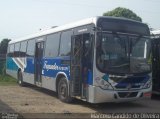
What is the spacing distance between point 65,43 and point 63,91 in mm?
1933

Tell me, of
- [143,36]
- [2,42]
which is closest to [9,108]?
[143,36]

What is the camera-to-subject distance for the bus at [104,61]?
1125cm

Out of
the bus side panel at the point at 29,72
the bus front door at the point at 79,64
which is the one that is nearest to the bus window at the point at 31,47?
the bus side panel at the point at 29,72

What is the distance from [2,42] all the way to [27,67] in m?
38.2

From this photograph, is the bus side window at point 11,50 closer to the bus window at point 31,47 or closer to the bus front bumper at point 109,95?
the bus window at point 31,47

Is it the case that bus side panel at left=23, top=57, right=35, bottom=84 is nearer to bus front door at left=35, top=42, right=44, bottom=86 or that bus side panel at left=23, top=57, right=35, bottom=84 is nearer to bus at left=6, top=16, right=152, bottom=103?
bus front door at left=35, top=42, right=44, bottom=86

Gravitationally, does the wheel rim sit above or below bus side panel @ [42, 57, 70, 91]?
below

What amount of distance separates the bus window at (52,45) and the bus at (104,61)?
1.38ft

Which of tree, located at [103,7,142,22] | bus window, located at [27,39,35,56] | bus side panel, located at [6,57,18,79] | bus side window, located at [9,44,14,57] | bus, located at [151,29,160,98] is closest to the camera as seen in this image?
bus, located at [151,29,160,98]

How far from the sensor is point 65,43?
13.7 meters

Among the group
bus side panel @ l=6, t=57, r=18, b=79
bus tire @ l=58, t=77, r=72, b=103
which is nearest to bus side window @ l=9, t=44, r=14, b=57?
bus side panel @ l=6, t=57, r=18, b=79

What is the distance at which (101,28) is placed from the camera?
1138cm

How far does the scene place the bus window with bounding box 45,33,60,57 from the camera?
14648 millimetres

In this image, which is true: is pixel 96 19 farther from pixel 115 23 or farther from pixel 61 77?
pixel 61 77
